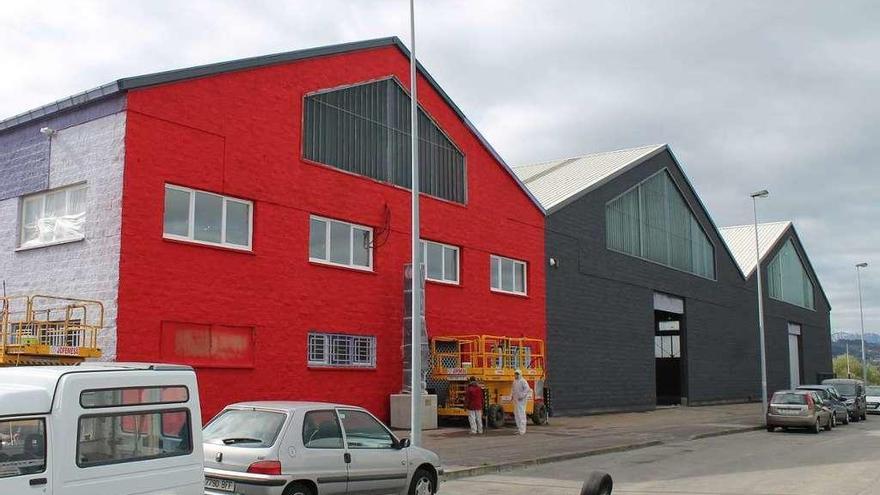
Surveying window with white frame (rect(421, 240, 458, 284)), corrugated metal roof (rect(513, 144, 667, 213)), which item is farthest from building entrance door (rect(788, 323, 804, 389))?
window with white frame (rect(421, 240, 458, 284))

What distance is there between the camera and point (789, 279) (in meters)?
56.3

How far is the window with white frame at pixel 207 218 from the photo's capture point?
17453 mm

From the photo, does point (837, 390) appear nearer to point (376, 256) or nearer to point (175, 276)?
point (376, 256)

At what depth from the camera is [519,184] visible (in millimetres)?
28203

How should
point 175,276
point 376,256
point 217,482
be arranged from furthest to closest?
point 376,256 < point 175,276 < point 217,482

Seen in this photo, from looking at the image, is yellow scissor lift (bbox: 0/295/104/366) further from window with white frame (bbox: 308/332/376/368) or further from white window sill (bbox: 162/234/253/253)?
window with white frame (bbox: 308/332/376/368)

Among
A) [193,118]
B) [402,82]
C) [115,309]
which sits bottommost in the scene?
[115,309]

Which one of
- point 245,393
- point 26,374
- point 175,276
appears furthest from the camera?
point 245,393

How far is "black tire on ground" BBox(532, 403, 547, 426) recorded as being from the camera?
82.8 feet

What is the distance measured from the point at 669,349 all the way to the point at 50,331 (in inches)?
1387

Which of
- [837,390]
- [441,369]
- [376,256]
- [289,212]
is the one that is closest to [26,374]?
[289,212]

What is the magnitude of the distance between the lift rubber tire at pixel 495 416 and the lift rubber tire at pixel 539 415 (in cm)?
169

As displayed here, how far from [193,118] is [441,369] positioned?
986 centimetres

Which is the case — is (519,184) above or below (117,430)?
above
